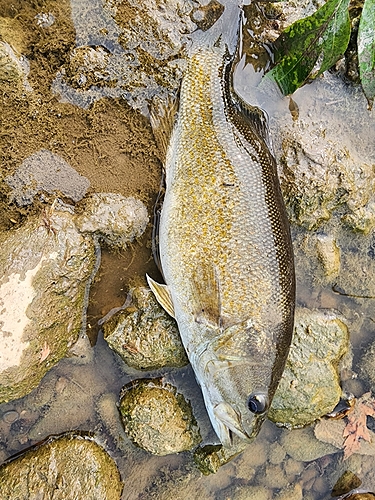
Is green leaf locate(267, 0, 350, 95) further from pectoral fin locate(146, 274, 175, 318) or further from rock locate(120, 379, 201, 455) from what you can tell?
rock locate(120, 379, 201, 455)

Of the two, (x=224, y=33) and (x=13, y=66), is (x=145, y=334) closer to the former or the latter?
(x=13, y=66)

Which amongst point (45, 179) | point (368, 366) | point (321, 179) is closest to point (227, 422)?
point (368, 366)

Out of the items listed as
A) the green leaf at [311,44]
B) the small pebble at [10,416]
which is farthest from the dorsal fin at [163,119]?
the small pebble at [10,416]

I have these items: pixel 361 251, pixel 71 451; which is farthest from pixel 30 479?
pixel 361 251

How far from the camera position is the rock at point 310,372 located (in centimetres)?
397

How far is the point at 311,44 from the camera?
3643mm

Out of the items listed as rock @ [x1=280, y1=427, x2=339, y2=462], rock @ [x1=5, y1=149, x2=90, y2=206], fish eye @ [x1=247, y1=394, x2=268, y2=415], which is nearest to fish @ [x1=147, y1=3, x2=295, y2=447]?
fish eye @ [x1=247, y1=394, x2=268, y2=415]

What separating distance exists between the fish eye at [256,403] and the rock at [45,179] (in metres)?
2.15

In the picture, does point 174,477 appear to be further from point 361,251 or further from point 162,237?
point 361,251

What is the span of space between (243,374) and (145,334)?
894mm

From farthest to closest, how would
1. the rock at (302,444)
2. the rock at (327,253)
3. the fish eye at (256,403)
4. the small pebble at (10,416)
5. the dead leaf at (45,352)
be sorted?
the rock at (302,444) → the rock at (327,253) → the small pebble at (10,416) → the dead leaf at (45,352) → the fish eye at (256,403)

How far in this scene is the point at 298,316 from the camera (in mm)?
4125

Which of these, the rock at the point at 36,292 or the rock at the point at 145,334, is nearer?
the rock at the point at 36,292

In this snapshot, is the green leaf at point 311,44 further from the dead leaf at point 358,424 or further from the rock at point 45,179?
the dead leaf at point 358,424
